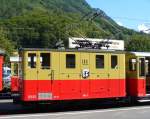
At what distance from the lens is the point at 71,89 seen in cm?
2280

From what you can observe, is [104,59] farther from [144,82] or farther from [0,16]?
[0,16]

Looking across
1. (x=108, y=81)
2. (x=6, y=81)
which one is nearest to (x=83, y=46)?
(x=108, y=81)

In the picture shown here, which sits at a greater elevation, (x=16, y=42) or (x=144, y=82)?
(x=16, y=42)

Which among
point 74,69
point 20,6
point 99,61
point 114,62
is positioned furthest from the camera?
point 20,6

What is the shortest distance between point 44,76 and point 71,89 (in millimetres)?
1653

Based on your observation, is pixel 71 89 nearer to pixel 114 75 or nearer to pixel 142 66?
pixel 114 75

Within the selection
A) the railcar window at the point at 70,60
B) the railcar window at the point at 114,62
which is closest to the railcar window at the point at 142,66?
the railcar window at the point at 114,62

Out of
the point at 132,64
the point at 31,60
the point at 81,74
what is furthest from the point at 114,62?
the point at 31,60

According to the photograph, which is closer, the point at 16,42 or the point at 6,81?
the point at 6,81

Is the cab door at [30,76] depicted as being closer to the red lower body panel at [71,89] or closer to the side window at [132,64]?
the red lower body panel at [71,89]

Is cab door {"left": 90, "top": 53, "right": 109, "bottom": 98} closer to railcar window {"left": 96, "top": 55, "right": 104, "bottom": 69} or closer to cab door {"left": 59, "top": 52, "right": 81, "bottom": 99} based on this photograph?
railcar window {"left": 96, "top": 55, "right": 104, "bottom": 69}

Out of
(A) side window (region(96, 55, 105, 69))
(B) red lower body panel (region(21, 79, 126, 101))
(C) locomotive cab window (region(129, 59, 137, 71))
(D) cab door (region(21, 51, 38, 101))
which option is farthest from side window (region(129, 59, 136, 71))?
(D) cab door (region(21, 51, 38, 101))

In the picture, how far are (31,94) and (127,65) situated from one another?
256 inches

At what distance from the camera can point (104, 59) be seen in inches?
938
